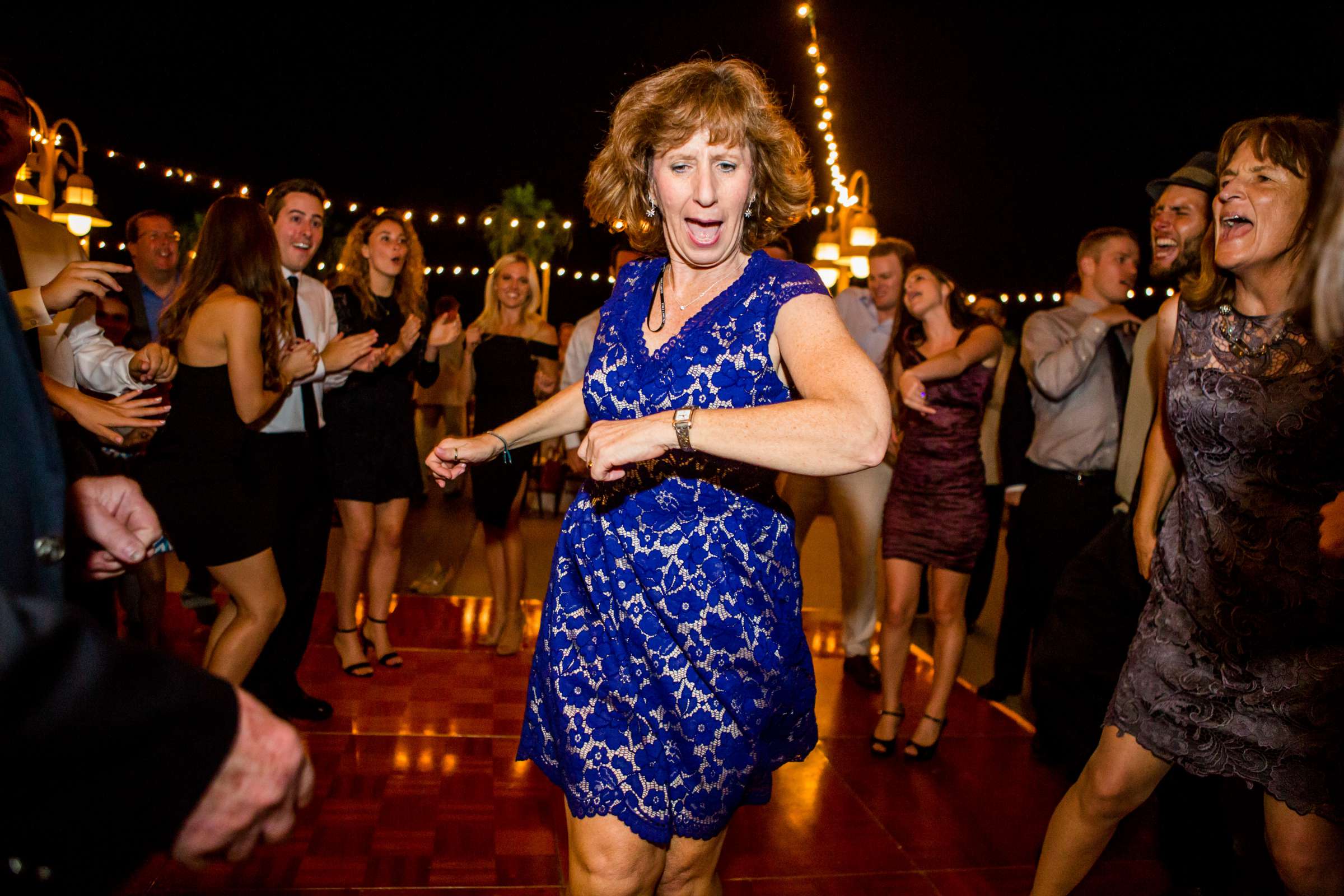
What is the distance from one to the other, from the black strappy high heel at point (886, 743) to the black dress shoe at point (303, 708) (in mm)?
2040

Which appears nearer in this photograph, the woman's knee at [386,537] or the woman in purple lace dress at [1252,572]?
the woman in purple lace dress at [1252,572]

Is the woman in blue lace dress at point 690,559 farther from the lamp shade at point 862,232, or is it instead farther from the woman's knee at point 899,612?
the lamp shade at point 862,232

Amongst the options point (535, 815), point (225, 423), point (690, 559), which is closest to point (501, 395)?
point (225, 423)

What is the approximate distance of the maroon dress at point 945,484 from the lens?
10.7 ft

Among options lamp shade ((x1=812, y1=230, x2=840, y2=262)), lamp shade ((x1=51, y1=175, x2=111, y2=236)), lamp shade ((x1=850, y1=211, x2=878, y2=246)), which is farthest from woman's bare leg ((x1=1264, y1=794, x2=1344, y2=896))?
lamp shade ((x1=812, y1=230, x2=840, y2=262))

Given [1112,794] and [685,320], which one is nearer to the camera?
[685,320]

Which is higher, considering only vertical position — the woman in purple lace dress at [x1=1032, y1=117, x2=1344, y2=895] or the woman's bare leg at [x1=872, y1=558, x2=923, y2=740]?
the woman in purple lace dress at [x1=1032, y1=117, x2=1344, y2=895]

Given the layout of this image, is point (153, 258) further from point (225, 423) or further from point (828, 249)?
point (828, 249)

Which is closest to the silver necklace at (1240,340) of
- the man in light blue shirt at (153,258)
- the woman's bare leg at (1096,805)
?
the woman's bare leg at (1096,805)

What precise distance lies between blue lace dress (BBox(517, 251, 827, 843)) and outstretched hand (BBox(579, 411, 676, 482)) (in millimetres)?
261

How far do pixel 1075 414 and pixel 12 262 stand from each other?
3572 mm

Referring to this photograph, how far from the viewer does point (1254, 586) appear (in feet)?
5.74

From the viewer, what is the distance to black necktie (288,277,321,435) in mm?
3172

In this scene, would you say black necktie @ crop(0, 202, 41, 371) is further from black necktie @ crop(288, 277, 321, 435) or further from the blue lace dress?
the blue lace dress
